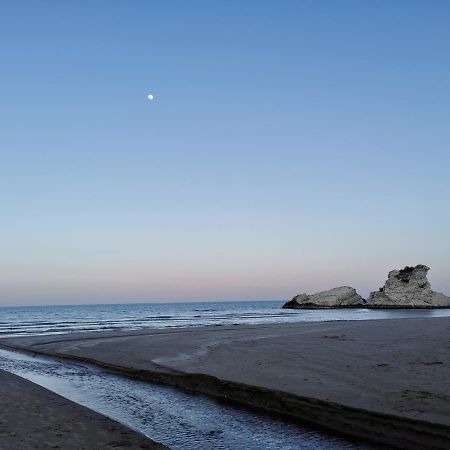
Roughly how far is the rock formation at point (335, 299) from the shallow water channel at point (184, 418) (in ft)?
389

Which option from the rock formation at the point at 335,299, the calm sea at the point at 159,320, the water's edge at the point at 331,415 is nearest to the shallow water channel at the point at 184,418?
the water's edge at the point at 331,415

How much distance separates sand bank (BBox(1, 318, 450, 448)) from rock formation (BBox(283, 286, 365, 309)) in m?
112

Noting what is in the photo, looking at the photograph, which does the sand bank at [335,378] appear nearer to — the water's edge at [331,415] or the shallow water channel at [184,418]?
the water's edge at [331,415]

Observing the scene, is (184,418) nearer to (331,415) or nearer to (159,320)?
(331,415)

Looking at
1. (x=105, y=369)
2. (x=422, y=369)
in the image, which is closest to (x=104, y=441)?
(x=422, y=369)

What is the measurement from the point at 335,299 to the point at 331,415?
124353mm

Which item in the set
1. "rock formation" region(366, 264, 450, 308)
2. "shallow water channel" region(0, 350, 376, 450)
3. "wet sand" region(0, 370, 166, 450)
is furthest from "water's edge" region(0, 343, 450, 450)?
"rock formation" region(366, 264, 450, 308)

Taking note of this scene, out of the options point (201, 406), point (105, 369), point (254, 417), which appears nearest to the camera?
point (254, 417)

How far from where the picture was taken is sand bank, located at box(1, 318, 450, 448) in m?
7.12

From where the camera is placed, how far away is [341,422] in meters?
7.63

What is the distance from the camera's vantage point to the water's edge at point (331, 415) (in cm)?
658

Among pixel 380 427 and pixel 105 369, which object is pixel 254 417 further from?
pixel 105 369

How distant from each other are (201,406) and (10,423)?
3.90 metres

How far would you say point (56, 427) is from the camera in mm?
7656
